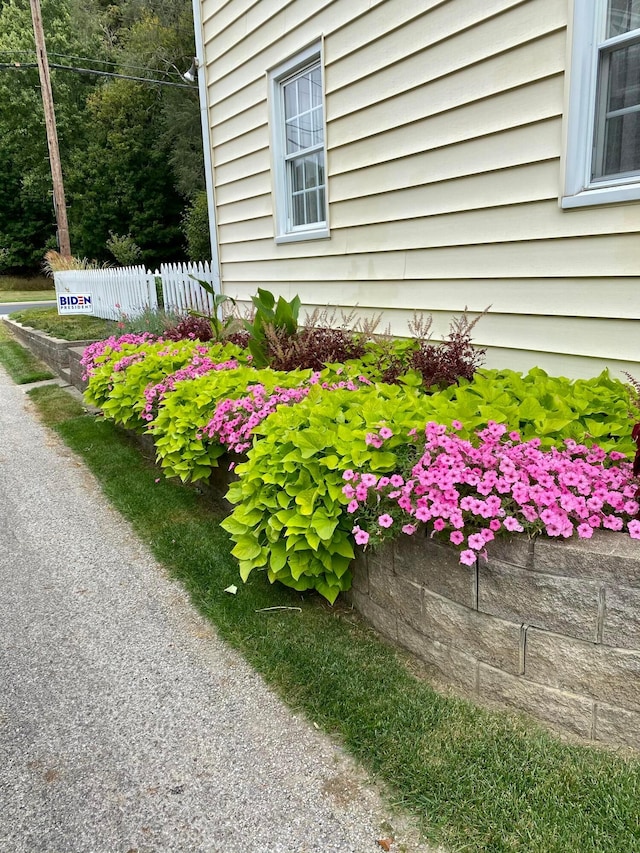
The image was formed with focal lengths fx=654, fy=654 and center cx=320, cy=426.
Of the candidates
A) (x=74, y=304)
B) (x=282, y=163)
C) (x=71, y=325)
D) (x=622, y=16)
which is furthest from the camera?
(x=74, y=304)

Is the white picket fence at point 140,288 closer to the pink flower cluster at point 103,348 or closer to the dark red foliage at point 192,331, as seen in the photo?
the dark red foliage at point 192,331

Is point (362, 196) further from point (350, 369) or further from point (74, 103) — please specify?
point (74, 103)

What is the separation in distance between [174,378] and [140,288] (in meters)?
6.32

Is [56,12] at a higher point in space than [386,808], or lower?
higher

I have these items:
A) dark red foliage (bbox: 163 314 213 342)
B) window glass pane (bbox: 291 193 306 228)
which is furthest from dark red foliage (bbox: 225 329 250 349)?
window glass pane (bbox: 291 193 306 228)

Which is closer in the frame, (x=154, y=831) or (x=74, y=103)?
(x=154, y=831)

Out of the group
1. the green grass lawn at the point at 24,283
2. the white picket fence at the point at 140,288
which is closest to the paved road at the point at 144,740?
the white picket fence at the point at 140,288

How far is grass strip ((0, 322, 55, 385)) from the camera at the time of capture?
8.78 m

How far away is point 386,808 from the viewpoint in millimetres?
1809

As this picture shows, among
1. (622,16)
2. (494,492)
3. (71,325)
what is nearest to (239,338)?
(622,16)

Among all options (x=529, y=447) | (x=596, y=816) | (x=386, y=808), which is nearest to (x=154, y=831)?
(x=386, y=808)

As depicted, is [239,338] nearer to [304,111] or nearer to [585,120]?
[304,111]

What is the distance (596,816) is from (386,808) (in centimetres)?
55

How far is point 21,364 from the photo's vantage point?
9.93 metres
